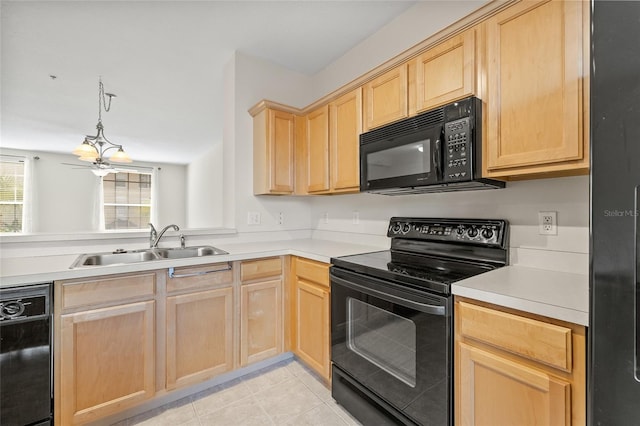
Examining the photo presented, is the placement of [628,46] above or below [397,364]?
above

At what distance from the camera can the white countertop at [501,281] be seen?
2.95 ft

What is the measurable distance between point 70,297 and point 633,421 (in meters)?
2.05

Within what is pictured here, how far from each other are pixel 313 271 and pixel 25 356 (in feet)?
4.83

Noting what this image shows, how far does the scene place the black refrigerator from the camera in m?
0.56

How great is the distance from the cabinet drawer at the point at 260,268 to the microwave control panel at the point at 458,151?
1.31 meters

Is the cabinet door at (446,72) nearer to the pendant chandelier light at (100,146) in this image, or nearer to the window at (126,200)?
the pendant chandelier light at (100,146)

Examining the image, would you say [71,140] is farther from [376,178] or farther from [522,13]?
[522,13]

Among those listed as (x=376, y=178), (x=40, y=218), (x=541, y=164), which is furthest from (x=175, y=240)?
(x=40, y=218)

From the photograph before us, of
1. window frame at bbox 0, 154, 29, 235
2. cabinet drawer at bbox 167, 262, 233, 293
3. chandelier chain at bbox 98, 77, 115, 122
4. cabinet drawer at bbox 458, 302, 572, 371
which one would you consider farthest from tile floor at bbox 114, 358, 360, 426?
window frame at bbox 0, 154, 29, 235

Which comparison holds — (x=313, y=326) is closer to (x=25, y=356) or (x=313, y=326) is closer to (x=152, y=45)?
(x=25, y=356)

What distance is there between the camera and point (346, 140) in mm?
2064

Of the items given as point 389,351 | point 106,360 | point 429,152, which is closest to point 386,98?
point 429,152

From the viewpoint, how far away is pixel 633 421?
0.57 meters

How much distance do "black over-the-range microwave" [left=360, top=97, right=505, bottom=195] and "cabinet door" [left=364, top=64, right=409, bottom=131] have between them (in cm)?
8
